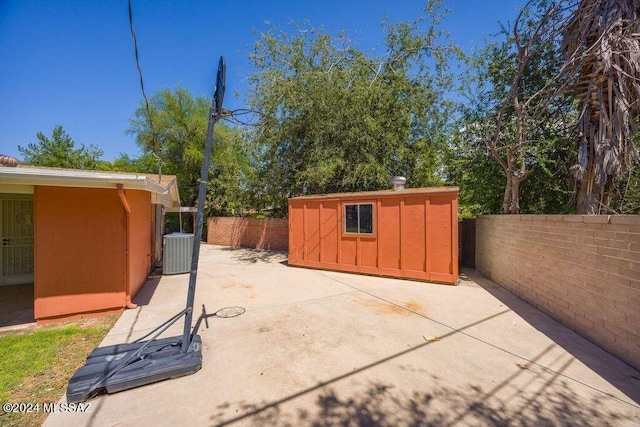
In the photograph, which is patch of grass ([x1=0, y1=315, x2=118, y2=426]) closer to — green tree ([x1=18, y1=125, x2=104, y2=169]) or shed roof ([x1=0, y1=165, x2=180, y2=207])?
shed roof ([x1=0, y1=165, x2=180, y2=207])

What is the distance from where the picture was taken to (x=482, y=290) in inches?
236

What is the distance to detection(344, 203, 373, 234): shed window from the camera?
749 cm

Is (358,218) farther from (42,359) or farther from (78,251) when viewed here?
(42,359)

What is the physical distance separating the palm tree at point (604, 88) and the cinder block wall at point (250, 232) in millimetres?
10284

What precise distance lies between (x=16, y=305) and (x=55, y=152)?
27636 mm

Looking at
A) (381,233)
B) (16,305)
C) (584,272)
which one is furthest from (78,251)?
(584,272)

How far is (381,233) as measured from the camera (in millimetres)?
7309

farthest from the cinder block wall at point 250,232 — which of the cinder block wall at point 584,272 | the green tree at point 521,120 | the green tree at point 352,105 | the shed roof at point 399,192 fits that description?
the cinder block wall at point 584,272

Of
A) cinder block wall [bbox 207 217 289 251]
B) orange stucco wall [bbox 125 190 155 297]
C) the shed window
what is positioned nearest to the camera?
orange stucco wall [bbox 125 190 155 297]

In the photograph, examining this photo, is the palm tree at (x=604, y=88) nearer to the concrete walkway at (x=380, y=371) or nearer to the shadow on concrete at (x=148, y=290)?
the concrete walkway at (x=380, y=371)

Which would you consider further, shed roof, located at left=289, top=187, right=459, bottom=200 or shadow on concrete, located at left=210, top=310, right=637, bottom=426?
shed roof, located at left=289, top=187, right=459, bottom=200

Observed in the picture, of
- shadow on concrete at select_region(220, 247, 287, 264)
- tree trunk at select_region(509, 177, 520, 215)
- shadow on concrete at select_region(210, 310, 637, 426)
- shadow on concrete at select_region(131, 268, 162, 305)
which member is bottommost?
shadow on concrete at select_region(220, 247, 287, 264)

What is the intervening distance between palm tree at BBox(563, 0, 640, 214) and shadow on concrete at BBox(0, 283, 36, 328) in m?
10.7

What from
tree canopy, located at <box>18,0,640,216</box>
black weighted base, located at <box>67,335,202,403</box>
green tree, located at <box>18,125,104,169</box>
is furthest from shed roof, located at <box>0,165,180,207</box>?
green tree, located at <box>18,125,104,169</box>
